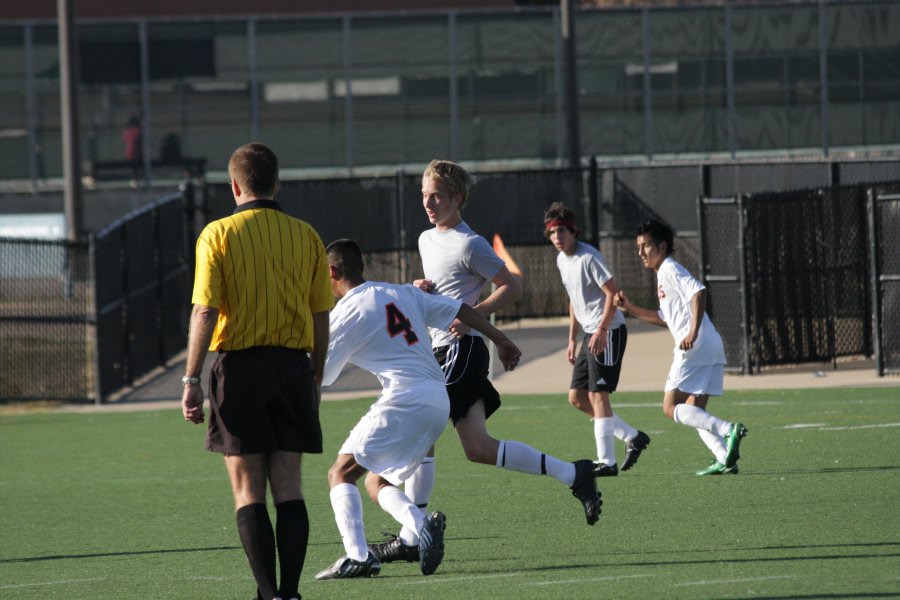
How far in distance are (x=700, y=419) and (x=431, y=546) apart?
12.3 ft

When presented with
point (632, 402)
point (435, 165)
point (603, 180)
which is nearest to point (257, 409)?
point (435, 165)

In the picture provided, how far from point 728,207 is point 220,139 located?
1766 centimetres

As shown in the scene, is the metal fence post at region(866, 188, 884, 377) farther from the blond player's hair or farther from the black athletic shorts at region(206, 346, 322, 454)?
the black athletic shorts at region(206, 346, 322, 454)

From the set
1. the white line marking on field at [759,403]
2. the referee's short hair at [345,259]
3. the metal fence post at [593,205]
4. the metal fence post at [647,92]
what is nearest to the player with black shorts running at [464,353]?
the referee's short hair at [345,259]

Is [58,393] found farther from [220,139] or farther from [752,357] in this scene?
[220,139]

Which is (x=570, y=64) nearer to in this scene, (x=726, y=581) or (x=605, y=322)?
(x=605, y=322)

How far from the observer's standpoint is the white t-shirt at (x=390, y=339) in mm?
7191

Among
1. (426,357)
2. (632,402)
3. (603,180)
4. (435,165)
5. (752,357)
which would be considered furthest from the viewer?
(603,180)

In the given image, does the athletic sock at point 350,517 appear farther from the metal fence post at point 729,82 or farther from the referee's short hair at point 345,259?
the metal fence post at point 729,82

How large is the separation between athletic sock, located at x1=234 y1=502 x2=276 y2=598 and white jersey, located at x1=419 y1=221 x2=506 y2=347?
7.53ft

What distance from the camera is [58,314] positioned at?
18.9m

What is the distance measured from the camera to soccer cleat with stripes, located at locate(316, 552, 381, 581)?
23.8 feet

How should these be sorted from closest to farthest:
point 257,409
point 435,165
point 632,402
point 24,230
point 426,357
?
1. point 257,409
2. point 426,357
3. point 435,165
4. point 632,402
5. point 24,230

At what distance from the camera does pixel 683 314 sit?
10633 millimetres
